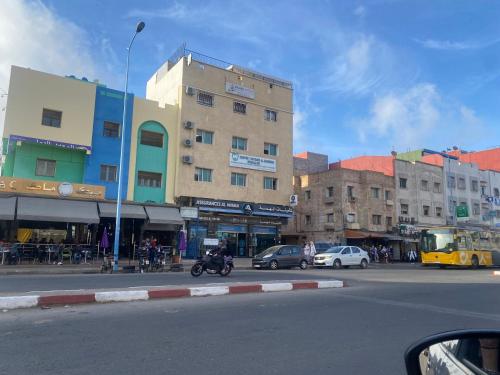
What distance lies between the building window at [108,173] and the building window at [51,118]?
3.84 meters

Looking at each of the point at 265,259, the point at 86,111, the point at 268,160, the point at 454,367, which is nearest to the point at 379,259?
the point at 268,160

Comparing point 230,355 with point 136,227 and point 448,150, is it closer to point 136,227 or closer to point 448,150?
point 136,227

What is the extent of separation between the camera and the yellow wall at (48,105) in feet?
84.4

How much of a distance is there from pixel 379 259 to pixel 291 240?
9.55 m

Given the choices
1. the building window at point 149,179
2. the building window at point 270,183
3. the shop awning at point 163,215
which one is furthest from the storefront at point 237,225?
the building window at point 149,179

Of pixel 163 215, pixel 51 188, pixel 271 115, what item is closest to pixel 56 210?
pixel 51 188

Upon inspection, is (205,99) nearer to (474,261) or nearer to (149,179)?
(149,179)

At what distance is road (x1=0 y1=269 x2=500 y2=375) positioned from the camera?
17.0 ft

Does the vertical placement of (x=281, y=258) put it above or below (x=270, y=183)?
below

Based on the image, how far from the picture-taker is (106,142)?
28938mm

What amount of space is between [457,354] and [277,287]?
1120cm

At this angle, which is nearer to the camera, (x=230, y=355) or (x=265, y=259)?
(x=230, y=355)

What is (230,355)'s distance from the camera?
5.63 m

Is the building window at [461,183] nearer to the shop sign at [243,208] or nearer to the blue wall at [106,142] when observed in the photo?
the shop sign at [243,208]
